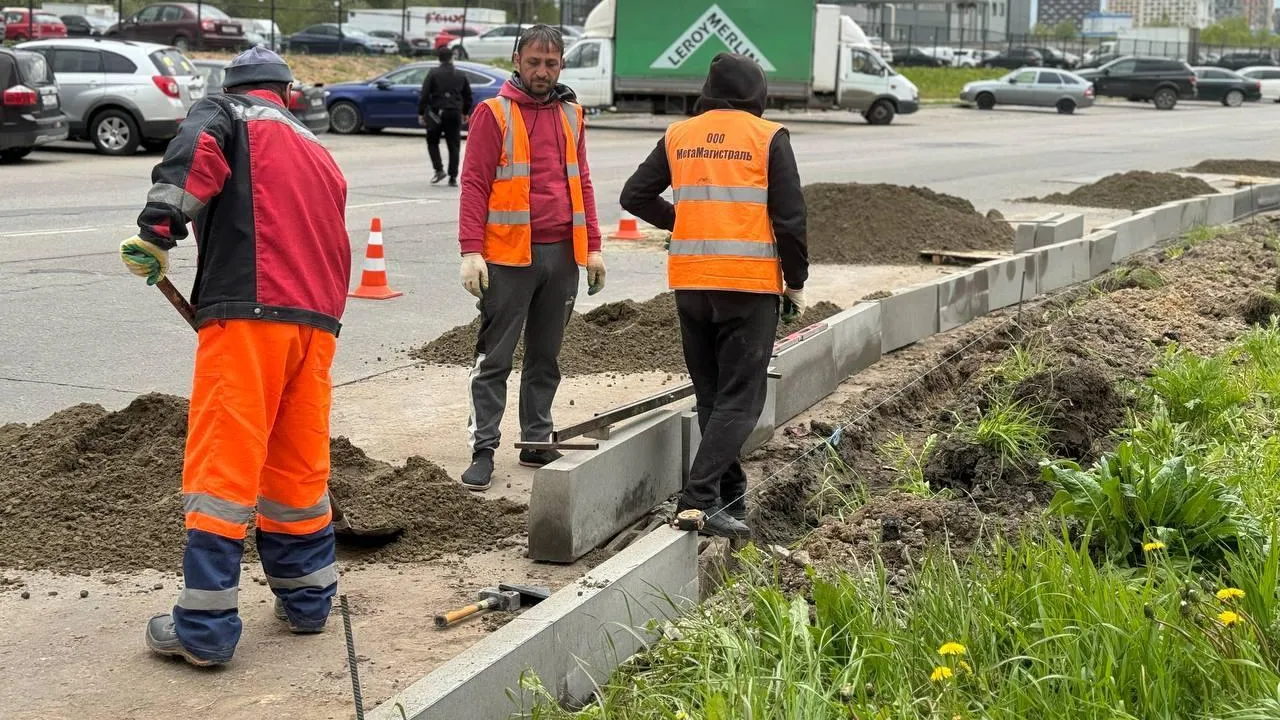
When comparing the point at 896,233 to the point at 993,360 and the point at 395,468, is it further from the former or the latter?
the point at 395,468

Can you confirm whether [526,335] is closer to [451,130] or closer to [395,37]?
[451,130]

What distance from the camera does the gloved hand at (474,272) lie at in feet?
20.9

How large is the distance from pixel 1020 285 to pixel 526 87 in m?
5.83

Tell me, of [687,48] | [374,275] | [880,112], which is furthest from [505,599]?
[880,112]

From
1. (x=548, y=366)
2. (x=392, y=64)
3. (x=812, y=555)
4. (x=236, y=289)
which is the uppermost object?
(x=392, y=64)

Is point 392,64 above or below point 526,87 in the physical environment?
above

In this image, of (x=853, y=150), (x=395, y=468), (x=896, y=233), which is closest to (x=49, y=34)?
(x=853, y=150)

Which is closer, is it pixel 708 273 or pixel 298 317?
pixel 298 317

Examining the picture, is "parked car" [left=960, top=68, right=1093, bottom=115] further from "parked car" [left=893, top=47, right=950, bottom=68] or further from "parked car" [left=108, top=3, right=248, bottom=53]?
"parked car" [left=108, top=3, right=248, bottom=53]

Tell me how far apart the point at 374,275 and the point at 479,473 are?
17.5ft

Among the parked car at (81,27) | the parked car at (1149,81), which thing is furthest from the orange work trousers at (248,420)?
the parked car at (1149,81)

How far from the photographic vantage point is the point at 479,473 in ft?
A: 21.5

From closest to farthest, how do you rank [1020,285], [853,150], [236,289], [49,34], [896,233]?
1. [236,289]
2. [1020,285]
3. [896,233]
4. [853,150]
5. [49,34]

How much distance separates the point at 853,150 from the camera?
28.7m
